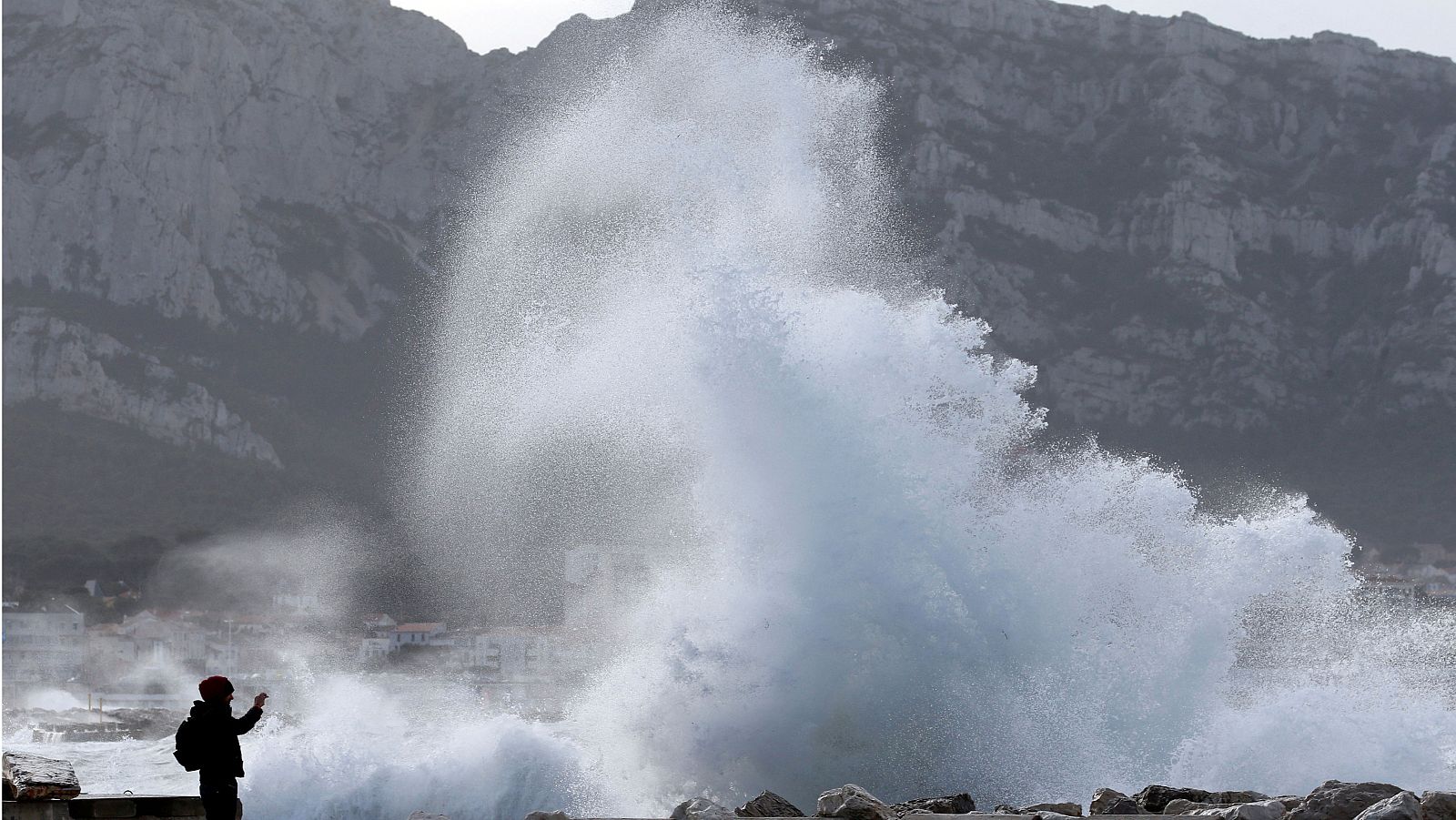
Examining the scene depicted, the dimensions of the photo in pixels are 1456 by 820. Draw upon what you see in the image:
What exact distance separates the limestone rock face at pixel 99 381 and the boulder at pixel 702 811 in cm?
8037

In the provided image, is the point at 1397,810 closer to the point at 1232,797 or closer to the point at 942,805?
the point at 1232,797

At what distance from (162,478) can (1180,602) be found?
7424 centimetres

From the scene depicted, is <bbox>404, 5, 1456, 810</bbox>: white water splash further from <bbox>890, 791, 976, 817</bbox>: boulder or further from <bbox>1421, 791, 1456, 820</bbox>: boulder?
<bbox>1421, 791, 1456, 820</bbox>: boulder

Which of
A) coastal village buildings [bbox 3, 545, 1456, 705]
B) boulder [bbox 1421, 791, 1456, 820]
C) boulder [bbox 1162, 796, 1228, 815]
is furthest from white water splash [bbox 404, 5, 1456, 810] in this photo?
coastal village buildings [bbox 3, 545, 1456, 705]

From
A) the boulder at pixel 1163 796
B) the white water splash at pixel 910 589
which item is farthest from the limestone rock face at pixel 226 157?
the boulder at pixel 1163 796

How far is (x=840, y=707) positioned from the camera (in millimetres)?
22219

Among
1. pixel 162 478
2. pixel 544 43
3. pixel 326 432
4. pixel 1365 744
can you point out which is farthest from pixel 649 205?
pixel 544 43

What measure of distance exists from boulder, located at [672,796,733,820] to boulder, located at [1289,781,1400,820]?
4.33 metres

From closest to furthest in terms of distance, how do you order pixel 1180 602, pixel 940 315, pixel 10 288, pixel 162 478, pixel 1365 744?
1. pixel 1365 744
2. pixel 1180 602
3. pixel 940 315
4. pixel 162 478
5. pixel 10 288

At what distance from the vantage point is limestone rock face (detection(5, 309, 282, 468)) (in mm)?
88562

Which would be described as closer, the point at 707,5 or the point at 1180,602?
the point at 1180,602

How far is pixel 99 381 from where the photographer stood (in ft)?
291

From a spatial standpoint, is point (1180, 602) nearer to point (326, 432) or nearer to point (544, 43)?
point (326, 432)

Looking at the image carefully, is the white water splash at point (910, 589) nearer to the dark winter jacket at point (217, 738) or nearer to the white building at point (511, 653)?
the dark winter jacket at point (217, 738)
